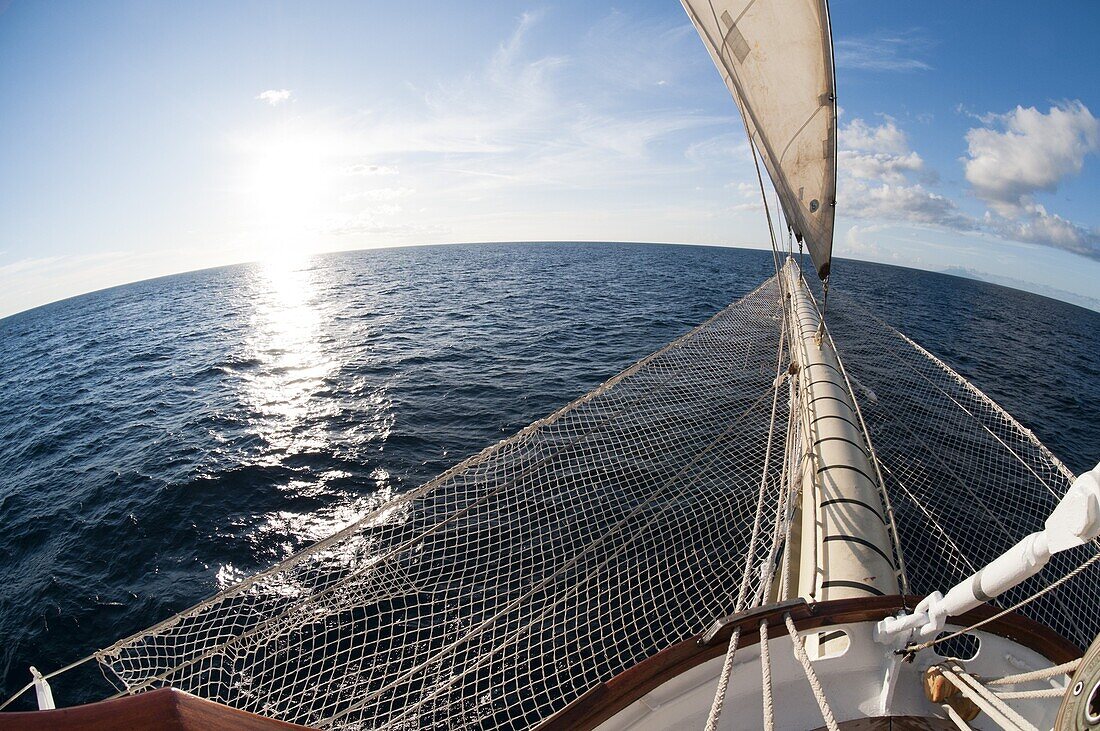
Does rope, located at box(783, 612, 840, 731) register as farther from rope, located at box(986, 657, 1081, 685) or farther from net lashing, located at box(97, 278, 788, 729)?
net lashing, located at box(97, 278, 788, 729)

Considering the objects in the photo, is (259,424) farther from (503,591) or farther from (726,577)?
(726,577)

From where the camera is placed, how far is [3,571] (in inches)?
319

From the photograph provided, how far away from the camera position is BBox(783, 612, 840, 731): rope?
62.2 inches

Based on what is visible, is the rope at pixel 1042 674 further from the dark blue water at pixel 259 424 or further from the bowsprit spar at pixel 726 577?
the dark blue water at pixel 259 424

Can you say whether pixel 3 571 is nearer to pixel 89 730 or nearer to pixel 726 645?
pixel 89 730

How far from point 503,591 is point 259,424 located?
1097 cm

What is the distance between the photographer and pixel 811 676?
1718 mm

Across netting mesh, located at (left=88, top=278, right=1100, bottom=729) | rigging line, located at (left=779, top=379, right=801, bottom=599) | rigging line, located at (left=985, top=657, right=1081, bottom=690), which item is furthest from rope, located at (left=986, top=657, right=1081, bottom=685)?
rigging line, located at (left=779, top=379, right=801, bottom=599)

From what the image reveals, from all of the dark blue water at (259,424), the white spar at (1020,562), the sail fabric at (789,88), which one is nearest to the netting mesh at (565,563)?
the white spar at (1020,562)

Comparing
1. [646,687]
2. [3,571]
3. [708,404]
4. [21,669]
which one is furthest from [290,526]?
[708,404]

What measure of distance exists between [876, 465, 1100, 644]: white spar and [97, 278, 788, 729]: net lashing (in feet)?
6.39

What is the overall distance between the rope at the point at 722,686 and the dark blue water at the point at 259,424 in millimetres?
8045

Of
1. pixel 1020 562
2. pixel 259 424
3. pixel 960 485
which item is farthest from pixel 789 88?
pixel 259 424

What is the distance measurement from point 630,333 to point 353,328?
16.5m
